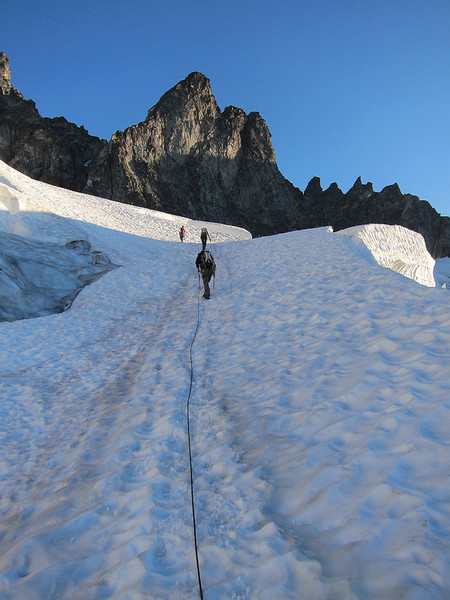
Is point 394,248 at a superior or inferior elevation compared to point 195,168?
inferior

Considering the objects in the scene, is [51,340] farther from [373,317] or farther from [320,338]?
[373,317]

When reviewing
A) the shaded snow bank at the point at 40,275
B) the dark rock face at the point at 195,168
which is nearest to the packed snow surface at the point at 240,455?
the shaded snow bank at the point at 40,275

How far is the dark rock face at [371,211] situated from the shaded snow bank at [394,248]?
53444 millimetres

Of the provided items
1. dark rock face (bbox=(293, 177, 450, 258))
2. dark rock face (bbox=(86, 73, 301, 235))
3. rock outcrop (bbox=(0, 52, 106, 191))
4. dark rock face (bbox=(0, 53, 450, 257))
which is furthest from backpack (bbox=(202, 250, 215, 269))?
dark rock face (bbox=(293, 177, 450, 258))

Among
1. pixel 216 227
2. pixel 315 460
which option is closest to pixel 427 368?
pixel 315 460

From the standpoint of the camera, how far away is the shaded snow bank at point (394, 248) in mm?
18344

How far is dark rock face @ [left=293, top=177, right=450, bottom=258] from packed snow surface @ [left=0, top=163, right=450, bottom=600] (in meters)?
73.2

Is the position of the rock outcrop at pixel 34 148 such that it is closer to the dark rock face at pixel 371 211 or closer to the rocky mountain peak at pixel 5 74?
the rocky mountain peak at pixel 5 74

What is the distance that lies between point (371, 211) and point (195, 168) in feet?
133

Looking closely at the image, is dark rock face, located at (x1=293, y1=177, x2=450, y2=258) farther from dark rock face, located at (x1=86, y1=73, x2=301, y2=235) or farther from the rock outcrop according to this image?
the rock outcrop

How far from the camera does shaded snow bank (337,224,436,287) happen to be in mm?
18344

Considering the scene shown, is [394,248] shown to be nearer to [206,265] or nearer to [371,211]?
[206,265]

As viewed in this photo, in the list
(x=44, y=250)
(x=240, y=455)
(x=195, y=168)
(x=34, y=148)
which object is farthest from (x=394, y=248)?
A: (x=34, y=148)

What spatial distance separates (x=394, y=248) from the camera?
67.2 feet
